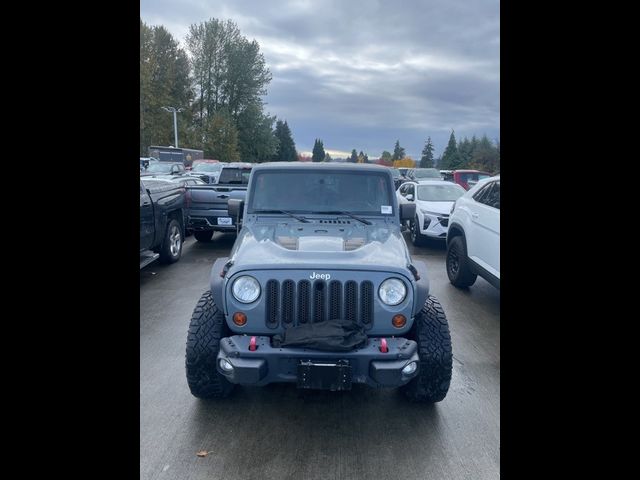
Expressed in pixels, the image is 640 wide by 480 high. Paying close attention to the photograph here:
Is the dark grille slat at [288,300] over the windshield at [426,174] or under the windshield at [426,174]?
under

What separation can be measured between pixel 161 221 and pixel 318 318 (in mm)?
5315

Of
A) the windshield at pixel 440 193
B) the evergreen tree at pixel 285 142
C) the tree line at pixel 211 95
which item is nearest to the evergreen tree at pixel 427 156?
the tree line at pixel 211 95

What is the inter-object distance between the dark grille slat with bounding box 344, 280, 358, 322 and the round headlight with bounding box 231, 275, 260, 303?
1.99 ft

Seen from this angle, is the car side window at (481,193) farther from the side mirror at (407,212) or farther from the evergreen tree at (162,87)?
the evergreen tree at (162,87)

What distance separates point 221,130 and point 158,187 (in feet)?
125

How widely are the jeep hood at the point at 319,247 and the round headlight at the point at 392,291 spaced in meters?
0.10

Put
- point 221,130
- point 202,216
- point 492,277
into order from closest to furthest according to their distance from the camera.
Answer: point 492,277 → point 202,216 → point 221,130

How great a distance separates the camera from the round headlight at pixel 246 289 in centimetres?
301

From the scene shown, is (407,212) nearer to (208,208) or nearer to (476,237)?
(476,237)
